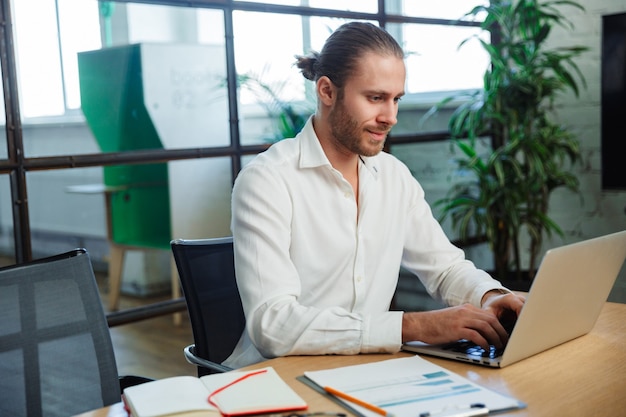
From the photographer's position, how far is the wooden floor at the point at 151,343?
2.80 m

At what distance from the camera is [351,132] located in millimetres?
1715

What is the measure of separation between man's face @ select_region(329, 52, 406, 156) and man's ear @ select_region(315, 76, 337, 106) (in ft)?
0.11

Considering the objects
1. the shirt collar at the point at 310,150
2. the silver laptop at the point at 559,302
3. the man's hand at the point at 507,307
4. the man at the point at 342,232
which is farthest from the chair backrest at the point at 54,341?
the man's hand at the point at 507,307

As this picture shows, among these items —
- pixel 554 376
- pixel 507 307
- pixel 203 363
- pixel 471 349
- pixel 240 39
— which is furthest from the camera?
pixel 240 39

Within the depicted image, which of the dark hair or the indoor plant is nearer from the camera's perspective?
the dark hair

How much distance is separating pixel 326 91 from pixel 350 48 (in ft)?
0.40

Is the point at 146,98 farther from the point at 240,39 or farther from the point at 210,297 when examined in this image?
the point at 210,297

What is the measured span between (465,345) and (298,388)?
0.37 metres

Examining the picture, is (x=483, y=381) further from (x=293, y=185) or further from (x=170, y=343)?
(x=170, y=343)

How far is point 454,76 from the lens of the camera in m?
4.04

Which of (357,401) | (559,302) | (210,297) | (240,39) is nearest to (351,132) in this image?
(210,297)

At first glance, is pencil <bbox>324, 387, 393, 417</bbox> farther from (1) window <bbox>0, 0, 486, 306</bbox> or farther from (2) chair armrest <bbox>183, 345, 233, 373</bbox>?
(1) window <bbox>0, 0, 486, 306</bbox>

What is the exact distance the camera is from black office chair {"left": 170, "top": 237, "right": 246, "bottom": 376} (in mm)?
1756

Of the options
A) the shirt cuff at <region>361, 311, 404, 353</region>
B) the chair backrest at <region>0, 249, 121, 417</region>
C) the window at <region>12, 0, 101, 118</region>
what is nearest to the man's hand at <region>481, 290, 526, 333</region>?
the shirt cuff at <region>361, 311, 404, 353</region>
